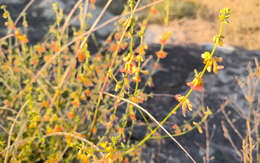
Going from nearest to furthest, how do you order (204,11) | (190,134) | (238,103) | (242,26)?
(190,134) < (238,103) < (242,26) < (204,11)

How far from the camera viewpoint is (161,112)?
4.83 ft

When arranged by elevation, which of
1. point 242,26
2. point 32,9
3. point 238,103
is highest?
Answer: point 32,9

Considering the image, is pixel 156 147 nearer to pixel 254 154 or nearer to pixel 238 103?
pixel 254 154

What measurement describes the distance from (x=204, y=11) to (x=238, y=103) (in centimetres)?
300

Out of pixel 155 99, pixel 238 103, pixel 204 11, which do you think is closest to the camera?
pixel 155 99

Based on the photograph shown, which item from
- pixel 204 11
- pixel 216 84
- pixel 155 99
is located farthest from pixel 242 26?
pixel 155 99

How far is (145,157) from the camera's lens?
59.1 inches

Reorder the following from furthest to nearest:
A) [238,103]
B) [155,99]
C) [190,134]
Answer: [238,103]
[155,99]
[190,134]

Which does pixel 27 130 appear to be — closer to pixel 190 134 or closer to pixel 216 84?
pixel 190 134

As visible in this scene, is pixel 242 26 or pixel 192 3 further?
pixel 192 3

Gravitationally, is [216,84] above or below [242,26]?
below

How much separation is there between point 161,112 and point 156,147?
8.7 inches

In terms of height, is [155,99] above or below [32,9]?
below

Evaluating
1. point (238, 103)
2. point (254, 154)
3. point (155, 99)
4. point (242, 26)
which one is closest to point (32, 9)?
point (155, 99)
